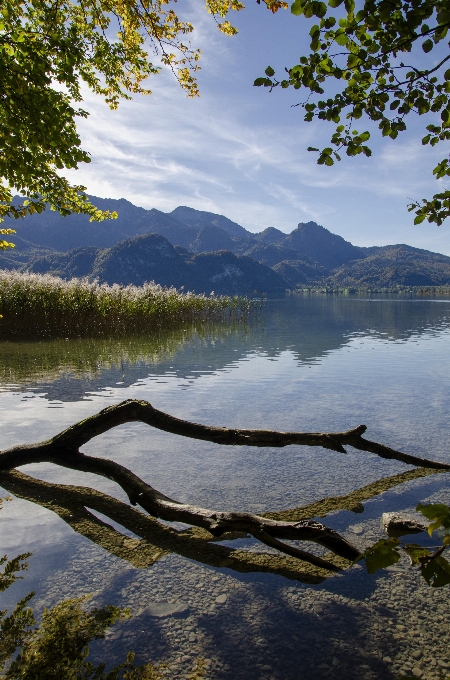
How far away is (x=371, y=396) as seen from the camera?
36.3ft

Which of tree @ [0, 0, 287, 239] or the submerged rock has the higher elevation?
tree @ [0, 0, 287, 239]

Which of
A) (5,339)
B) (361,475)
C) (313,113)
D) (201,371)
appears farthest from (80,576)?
(5,339)

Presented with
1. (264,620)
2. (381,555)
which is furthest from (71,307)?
(381,555)

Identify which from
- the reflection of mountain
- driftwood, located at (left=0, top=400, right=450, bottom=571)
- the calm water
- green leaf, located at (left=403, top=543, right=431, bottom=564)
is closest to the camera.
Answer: green leaf, located at (left=403, top=543, right=431, bottom=564)

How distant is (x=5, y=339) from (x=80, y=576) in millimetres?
21053

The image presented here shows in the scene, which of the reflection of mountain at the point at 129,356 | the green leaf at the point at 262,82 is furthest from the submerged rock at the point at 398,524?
the reflection of mountain at the point at 129,356

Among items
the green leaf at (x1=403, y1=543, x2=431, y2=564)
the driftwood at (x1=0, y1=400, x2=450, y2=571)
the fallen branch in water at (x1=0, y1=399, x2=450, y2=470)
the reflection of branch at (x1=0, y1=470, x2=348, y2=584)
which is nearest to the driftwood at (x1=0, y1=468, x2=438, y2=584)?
the reflection of branch at (x1=0, y1=470, x2=348, y2=584)

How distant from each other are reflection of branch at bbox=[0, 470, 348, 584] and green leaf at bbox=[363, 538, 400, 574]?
2.60 m

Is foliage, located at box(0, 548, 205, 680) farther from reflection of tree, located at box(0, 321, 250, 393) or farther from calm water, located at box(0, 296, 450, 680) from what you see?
reflection of tree, located at box(0, 321, 250, 393)

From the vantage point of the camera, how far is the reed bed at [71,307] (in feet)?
73.7

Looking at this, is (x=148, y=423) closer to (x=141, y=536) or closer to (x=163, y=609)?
(x=141, y=536)

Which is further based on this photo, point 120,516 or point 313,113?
point 120,516

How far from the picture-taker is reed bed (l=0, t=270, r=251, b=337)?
2245cm

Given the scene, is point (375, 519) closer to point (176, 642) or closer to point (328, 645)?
point (328, 645)
